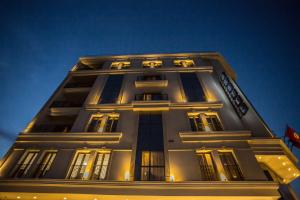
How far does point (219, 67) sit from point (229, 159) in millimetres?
15196

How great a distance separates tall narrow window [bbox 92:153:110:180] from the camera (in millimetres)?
11102

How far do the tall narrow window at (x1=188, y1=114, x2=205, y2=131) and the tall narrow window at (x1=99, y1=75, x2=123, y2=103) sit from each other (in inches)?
324

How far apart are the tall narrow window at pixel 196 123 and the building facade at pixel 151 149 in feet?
0.22

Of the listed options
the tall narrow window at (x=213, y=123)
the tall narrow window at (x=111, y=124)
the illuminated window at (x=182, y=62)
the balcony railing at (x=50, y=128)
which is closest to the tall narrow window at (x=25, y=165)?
the balcony railing at (x=50, y=128)

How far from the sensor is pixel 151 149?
12.5m

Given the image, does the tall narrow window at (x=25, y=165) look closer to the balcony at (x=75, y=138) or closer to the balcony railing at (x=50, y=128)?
the balcony at (x=75, y=138)

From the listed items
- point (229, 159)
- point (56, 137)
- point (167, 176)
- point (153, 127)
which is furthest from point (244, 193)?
point (56, 137)

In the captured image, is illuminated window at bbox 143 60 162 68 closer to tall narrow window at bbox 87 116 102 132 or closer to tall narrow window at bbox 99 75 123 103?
tall narrow window at bbox 99 75 123 103

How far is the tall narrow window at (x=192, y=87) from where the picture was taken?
16975 millimetres

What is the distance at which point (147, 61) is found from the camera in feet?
80.5

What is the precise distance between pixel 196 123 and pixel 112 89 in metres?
10.4

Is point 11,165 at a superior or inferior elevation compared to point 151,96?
inferior

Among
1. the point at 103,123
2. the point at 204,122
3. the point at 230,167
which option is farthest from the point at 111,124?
the point at 230,167

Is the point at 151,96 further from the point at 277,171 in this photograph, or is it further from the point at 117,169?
the point at 277,171
